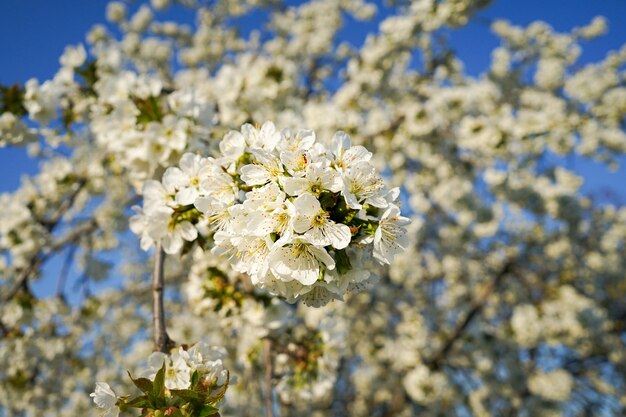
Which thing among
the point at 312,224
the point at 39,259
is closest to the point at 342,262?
the point at 312,224

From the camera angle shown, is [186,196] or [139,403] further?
[186,196]

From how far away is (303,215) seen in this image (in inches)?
43.7

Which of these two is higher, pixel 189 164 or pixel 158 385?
pixel 189 164

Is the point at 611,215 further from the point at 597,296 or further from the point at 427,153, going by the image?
the point at 427,153

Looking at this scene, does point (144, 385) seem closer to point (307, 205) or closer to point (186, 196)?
point (186, 196)

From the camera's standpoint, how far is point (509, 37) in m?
7.93

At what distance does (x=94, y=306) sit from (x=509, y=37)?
8.59 meters

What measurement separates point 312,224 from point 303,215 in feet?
0.14

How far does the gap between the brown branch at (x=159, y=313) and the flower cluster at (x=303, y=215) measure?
0.46 meters

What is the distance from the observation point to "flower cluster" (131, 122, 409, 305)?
45.1 inches

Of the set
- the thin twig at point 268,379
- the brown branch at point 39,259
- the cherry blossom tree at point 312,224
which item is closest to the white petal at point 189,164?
→ the cherry blossom tree at point 312,224

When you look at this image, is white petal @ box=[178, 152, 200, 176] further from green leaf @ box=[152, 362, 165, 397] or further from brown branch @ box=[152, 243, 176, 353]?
green leaf @ box=[152, 362, 165, 397]

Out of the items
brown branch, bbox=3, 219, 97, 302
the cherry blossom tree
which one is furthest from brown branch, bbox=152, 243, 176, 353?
brown branch, bbox=3, 219, 97, 302

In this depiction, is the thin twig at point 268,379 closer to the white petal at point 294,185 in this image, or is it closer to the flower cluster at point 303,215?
the flower cluster at point 303,215
